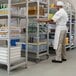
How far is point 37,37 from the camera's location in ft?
15.7

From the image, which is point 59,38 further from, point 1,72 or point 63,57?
point 1,72

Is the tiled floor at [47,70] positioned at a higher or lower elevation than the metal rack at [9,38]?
lower

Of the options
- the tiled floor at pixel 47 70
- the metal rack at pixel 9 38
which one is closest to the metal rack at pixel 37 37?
the tiled floor at pixel 47 70

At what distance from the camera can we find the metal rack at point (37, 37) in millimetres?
4797

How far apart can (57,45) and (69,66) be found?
69 cm

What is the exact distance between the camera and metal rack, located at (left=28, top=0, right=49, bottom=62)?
4797mm

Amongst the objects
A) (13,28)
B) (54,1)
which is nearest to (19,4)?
(13,28)

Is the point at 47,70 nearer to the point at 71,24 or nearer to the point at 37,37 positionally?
the point at 37,37

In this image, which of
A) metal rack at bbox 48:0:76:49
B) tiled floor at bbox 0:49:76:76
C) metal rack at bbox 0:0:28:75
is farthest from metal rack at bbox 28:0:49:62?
metal rack at bbox 48:0:76:49

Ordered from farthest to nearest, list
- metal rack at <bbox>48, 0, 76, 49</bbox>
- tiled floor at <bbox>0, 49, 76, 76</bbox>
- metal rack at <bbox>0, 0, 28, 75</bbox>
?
1. metal rack at <bbox>48, 0, 76, 49</bbox>
2. tiled floor at <bbox>0, 49, 76, 76</bbox>
3. metal rack at <bbox>0, 0, 28, 75</bbox>

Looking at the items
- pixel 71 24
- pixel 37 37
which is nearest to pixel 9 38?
pixel 37 37

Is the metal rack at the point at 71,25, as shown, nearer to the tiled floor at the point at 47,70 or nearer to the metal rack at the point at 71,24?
the metal rack at the point at 71,24

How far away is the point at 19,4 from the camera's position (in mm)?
4359

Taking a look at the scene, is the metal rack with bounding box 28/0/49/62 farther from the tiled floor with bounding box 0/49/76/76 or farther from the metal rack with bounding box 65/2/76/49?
the metal rack with bounding box 65/2/76/49
